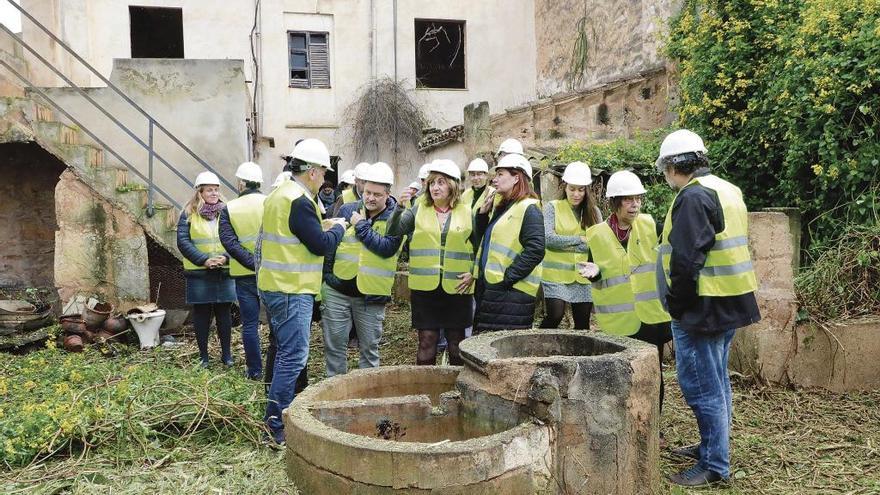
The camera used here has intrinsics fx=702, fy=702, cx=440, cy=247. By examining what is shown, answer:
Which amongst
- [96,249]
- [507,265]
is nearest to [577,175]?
[507,265]

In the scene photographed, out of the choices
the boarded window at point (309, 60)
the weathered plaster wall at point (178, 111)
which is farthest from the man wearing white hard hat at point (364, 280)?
the boarded window at point (309, 60)

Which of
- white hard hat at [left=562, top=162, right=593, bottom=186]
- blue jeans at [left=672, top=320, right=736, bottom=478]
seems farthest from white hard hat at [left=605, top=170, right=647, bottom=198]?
blue jeans at [left=672, top=320, right=736, bottom=478]

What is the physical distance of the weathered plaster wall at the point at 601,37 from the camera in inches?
484

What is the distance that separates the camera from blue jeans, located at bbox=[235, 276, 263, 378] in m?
6.18

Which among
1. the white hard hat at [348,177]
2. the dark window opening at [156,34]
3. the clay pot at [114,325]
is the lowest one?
the clay pot at [114,325]

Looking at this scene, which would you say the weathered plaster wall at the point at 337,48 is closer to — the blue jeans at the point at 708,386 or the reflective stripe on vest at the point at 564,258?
the reflective stripe on vest at the point at 564,258

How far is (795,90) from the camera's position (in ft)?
23.1

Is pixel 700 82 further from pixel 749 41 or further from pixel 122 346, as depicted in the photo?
pixel 122 346

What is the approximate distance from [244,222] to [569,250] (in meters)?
2.92

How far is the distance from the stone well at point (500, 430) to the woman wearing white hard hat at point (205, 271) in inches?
121

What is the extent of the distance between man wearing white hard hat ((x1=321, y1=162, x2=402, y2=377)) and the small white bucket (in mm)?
3333

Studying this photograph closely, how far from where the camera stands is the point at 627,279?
4.87 meters

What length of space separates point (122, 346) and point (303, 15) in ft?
32.0

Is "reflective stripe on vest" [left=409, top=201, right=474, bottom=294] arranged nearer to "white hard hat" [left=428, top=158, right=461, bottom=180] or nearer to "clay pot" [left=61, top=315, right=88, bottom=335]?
"white hard hat" [left=428, top=158, right=461, bottom=180]
